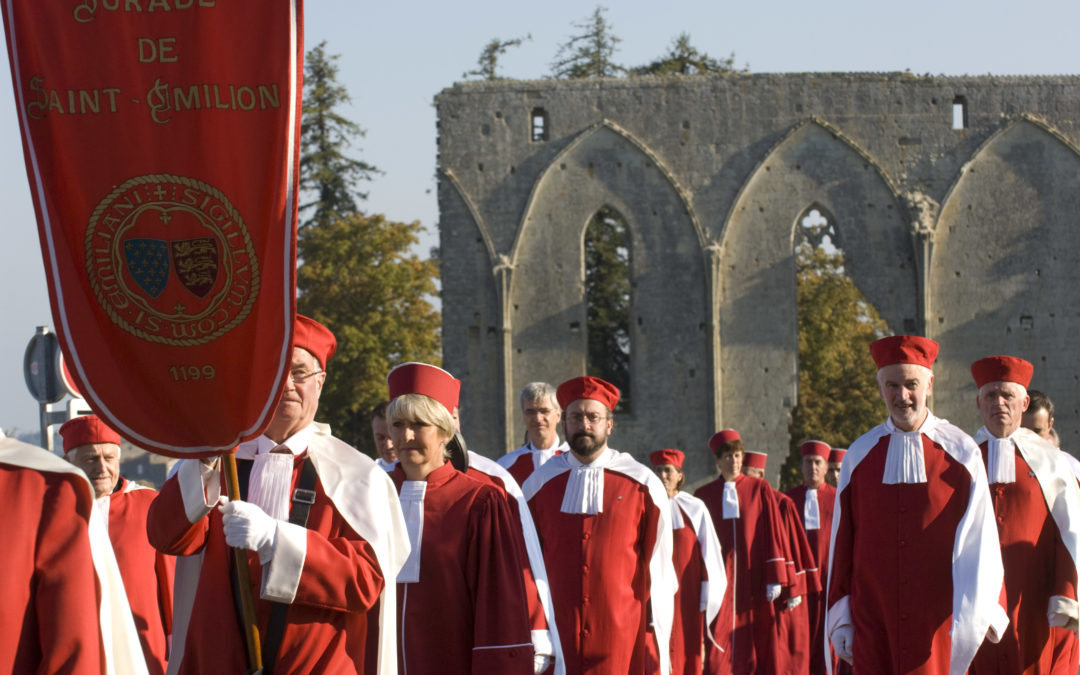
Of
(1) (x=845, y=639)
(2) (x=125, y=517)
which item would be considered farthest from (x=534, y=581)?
(2) (x=125, y=517)

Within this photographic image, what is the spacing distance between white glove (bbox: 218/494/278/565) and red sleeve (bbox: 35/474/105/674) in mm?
670

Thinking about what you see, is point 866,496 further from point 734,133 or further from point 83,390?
point 734,133

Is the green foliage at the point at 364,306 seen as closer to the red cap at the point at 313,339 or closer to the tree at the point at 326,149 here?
the tree at the point at 326,149

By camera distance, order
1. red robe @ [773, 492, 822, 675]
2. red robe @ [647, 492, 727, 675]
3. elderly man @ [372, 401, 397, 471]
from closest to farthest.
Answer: elderly man @ [372, 401, 397, 471]
red robe @ [647, 492, 727, 675]
red robe @ [773, 492, 822, 675]

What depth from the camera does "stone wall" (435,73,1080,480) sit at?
103 ft

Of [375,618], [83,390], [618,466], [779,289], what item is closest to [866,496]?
[618,466]

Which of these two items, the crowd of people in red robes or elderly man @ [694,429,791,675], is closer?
the crowd of people in red robes

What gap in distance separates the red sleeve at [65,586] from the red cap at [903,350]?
17.0 feet

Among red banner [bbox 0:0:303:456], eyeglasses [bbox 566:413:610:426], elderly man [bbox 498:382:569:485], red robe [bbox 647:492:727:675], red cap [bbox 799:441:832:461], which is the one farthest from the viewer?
red cap [bbox 799:441:832:461]

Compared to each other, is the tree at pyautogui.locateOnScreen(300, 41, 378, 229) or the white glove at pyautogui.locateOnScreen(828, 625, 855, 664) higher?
the tree at pyautogui.locateOnScreen(300, 41, 378, 229)

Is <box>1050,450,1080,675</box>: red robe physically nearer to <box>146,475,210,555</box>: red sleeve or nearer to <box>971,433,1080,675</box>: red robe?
<box>971,433,1080,675</box>: red robe

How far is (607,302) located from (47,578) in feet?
125

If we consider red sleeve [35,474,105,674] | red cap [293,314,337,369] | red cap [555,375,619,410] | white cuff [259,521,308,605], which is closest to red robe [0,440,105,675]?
red sleeve [35,474,105,674]

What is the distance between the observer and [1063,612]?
8.19 meters
